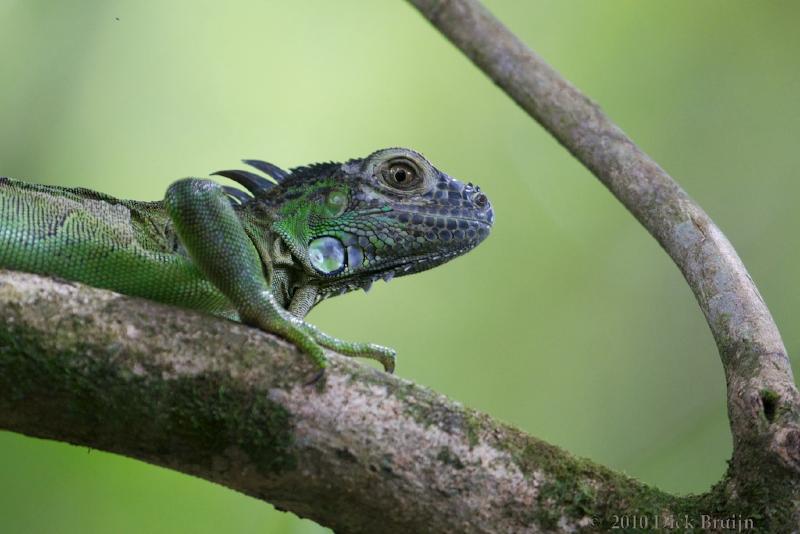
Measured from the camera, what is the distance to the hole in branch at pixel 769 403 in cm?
249

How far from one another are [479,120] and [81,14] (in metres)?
3.42

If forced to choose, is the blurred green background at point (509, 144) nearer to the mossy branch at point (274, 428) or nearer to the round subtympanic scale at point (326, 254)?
the round subtympanic scale at point (326, 254)

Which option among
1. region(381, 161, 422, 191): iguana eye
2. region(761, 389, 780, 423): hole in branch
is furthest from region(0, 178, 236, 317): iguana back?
region(761, 389, 780, 423): hole in branch

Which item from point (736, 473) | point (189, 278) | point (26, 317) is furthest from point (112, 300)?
point (736, 473)

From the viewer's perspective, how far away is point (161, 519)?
5156 mm

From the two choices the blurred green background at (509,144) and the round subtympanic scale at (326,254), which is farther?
the blurred green background at (509,144)

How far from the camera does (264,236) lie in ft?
12.4

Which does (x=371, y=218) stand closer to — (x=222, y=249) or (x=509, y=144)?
(x=222, y=249)

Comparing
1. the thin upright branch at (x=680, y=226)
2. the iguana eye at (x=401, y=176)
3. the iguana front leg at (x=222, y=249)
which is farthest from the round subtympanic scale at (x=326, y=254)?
the thin upright branch at (x=680, y=226)

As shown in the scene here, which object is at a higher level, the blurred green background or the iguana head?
the blurred green background

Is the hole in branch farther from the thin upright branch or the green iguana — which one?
the green iguana

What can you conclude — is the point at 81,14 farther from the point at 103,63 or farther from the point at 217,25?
the point at 217,25

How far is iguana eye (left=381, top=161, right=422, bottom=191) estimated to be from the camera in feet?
13.1

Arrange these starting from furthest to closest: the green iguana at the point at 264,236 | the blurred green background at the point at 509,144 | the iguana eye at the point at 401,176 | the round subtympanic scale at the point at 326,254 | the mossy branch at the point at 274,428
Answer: the blurred green background at the point at 509,144 → the iguana eye at the point at 401,176 → the round subtympanic scale at the point at 326,254 → the green iguana at the point at 264,236 → the mossy branch at the point at 274,428
